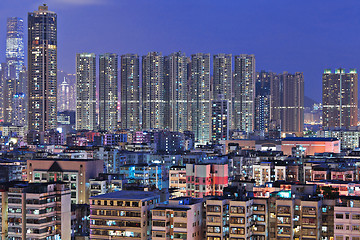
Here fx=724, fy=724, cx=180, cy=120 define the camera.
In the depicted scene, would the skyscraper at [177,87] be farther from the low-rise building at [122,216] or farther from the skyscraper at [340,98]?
the low-rise building at [122,216]

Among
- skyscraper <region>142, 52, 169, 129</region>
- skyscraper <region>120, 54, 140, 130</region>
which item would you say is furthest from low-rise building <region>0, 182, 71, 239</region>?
skyscraper <region>120, 54, 140, 130</region>

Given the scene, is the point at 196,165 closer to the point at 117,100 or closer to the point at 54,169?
the point at 54,169

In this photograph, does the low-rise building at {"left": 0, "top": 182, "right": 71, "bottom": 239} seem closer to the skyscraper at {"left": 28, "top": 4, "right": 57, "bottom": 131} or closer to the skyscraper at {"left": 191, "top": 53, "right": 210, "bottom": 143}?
the skyscraper at {"left": 28, "top": 4, "right": 57, "bottom": 131}

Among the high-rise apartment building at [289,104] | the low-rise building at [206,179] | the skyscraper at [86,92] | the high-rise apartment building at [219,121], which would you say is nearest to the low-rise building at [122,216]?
the low-rise building at [206,179]

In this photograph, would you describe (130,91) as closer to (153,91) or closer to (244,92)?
(153,91)

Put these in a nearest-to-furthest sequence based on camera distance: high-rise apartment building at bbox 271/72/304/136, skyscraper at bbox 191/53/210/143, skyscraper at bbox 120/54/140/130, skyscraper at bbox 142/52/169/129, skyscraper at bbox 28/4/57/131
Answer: skyscraper at bbox 28/4/57/131
skyscraper at bbox 191/53/210/143
skyscraper at bbox 142/52/169/129
skyscraper at bbox 120/54/140/130
high-rise apartment building at bbox 271/72/304/136

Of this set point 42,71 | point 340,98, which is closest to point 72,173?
point 42,71
